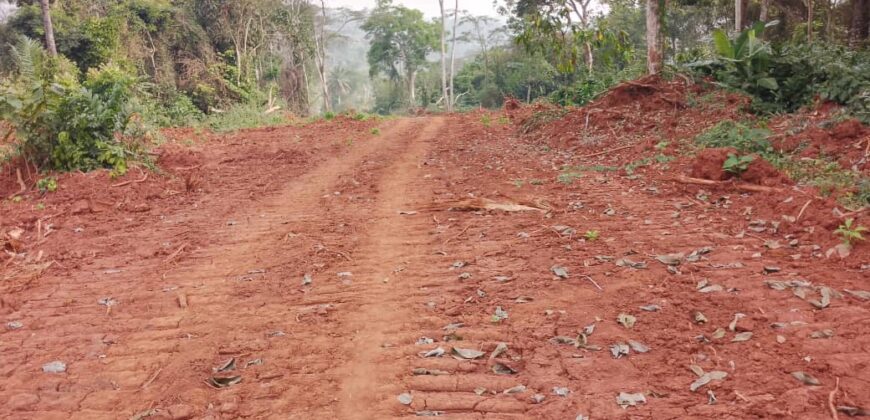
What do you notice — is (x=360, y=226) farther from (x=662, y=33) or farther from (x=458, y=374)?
(x=662, y=33)

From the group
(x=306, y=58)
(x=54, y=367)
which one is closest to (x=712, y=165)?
(x=54, y=367)

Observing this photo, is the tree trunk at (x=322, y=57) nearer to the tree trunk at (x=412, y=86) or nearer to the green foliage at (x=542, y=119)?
the tree trunk at (x=412, y=86)

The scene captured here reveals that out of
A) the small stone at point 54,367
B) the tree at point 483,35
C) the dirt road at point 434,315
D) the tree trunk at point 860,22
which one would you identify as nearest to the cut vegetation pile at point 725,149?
the dirt road at point 434,315

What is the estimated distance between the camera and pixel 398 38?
4297 cm

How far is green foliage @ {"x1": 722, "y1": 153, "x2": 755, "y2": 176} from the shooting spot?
5.43 metres

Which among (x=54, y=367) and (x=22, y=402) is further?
(x=54, y=367)

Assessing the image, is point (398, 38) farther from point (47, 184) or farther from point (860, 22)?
point (47, 184)

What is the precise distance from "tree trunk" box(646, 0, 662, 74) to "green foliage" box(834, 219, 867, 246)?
27.5ft

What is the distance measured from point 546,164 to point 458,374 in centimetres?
574

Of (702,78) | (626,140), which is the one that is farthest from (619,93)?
(626,140)

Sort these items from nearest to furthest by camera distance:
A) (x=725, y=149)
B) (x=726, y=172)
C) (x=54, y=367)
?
(x=54, y=367), (x=726, y=172), (x=725, y=149)

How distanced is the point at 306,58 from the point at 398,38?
12.9 metres

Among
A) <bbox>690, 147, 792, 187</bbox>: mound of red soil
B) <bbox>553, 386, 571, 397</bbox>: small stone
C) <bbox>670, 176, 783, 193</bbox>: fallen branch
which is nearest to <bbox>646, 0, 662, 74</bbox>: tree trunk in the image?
<bbox>690, 147, 792, 187</bbox>: mound of red soil

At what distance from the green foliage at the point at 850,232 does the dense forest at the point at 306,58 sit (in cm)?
371
